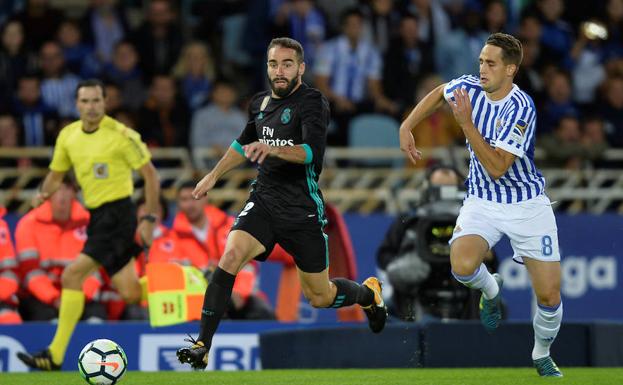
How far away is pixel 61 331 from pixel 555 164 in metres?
7.00

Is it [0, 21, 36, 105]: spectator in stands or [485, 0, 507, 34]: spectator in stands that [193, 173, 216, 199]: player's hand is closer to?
[0, 21, 36, 105]: spectator in stands

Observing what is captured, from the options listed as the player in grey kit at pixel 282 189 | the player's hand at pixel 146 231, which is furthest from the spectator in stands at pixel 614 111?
the player in grey kit at pixel 282 189

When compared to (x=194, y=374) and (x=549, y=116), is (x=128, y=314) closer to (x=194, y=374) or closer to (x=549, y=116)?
(x=194, y=374)

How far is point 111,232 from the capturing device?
1163 cm

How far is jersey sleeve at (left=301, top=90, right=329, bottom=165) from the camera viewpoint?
9297 mm

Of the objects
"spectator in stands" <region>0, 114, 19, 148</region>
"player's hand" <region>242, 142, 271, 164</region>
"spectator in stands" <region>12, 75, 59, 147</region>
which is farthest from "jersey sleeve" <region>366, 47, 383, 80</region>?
"player's hand" <region>242, 142, 271, 164</region>

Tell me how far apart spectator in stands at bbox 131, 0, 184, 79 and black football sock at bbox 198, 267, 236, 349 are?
736 cm

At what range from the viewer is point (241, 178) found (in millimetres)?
15562

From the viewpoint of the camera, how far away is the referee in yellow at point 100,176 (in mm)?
11547

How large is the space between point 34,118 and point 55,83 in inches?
22.8

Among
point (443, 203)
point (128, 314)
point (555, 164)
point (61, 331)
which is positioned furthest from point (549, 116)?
point (61, 331)

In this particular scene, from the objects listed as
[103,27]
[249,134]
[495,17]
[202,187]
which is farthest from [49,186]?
[495,17]

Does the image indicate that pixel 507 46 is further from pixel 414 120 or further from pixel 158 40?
pixel 158 40

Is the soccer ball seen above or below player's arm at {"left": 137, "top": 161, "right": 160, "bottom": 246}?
below
